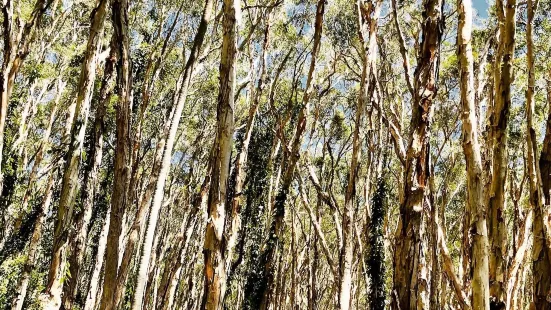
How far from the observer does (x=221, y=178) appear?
2.98 m

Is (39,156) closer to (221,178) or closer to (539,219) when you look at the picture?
(221,178)

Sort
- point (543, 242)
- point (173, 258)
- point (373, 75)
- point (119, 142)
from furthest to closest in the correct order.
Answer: point (173, 258) < point (373, 75) < point (119, 142) < point (543, 242)

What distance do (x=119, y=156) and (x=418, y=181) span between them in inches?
70.0

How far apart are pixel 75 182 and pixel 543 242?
3.12 metres

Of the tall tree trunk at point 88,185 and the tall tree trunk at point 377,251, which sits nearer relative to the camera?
the tall tree trunk at point 88,185

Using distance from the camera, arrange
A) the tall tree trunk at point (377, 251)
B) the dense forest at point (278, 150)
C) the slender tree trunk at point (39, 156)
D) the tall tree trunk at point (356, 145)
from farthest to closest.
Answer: the slender tree trunk at point (39, 156)
the tall tree trunk at point (377, 251)
the tall tree trunk at point (356, 145)
the dense forest at point (278, 150)

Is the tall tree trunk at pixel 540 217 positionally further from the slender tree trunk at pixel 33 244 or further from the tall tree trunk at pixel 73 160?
the slender tree trunk at pixel 33 244

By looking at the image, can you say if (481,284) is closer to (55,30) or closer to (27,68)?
(27,68)

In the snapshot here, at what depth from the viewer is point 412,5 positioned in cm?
1252

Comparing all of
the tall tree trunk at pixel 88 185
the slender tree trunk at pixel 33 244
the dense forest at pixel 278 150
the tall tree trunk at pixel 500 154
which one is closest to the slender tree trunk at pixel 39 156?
the dense forest at pixel 278 150

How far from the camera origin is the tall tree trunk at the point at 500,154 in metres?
2.08

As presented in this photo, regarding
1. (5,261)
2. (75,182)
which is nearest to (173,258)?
(5,261)

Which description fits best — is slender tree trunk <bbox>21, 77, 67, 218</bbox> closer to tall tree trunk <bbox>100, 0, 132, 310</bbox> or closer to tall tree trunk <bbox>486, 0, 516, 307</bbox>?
tall tree trunk <bbox>100, 0, 132, 310</bbox>

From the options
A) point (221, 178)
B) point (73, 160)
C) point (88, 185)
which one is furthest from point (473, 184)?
point (88, 185)
